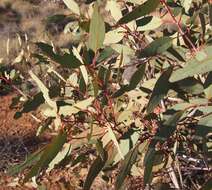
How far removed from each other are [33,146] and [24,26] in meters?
5.83

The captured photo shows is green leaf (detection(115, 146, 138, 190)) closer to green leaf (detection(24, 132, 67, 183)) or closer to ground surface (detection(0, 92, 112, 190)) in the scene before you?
green leaf (detection(24, 132, 67, 183))

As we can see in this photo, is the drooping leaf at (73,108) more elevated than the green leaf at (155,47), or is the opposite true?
the green leaf at (155,47)

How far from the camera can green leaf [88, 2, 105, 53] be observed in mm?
1036

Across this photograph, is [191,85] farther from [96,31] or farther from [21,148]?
[21,148]

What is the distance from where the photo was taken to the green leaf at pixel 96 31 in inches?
40.8

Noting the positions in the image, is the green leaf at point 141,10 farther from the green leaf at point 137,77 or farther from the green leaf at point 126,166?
the green leaf at point 126,166

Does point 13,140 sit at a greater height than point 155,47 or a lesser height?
lesser

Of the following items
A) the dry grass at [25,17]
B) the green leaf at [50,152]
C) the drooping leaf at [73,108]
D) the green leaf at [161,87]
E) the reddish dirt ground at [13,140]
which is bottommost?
the reddish dirt ground at [13,140]

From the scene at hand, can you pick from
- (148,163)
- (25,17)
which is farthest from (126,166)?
(25,17)

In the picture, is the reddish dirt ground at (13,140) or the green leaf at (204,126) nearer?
the green leaf at (204,126)

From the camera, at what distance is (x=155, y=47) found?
1124 millimetres

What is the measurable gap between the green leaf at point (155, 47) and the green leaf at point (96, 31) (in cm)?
9

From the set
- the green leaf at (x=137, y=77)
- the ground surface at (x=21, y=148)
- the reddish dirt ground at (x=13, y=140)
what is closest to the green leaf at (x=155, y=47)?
the green leaf at (x=137, y=77)

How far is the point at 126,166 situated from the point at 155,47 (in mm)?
284
